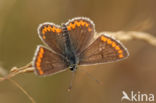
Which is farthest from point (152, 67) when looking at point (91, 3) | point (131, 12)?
point (91, 3)

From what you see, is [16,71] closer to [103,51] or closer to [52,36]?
[52,36]

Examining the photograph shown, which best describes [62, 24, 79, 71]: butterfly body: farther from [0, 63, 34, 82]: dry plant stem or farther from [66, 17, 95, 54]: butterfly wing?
[0, 63, 34, 82]: dry plant stem

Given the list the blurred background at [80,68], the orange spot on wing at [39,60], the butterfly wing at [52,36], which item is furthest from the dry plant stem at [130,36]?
the orange spot on wing at [39,60]

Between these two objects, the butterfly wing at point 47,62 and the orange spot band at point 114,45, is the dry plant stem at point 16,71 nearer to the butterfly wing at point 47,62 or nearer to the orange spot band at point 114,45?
the butterfly wing at point 47,62

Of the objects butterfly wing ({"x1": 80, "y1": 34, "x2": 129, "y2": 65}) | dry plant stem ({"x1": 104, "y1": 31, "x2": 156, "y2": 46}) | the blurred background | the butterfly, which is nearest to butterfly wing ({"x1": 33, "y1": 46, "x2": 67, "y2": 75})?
the butterfly

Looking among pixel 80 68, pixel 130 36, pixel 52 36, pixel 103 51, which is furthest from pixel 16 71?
pixel 80 68

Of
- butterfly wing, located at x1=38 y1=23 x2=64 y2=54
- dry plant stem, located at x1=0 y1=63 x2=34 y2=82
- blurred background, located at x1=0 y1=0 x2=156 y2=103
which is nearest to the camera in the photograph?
dry plant stem, located at x1=0 y1=63 x2=34 y2=82
